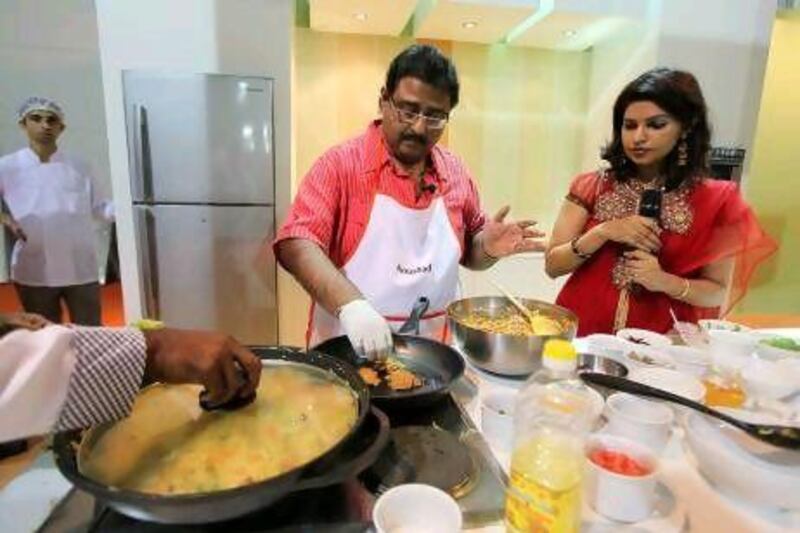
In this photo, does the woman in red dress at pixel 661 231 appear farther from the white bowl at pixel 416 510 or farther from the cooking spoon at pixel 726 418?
the white bowl at pixel 416 510

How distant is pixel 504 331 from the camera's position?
1136 mm

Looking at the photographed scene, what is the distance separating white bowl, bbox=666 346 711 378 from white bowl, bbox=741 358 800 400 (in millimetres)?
79

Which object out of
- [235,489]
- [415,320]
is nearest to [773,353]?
[415,320]

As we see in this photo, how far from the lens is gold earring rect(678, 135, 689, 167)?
1572 millimetres

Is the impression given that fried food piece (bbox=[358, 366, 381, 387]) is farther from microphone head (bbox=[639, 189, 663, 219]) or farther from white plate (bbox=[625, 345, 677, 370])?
microphone head (bbox=[639, 189, 663, 219])

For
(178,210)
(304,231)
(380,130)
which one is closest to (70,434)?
(304,231)

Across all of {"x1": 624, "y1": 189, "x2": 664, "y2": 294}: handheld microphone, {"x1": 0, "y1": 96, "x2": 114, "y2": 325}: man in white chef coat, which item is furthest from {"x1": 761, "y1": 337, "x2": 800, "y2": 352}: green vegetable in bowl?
{"x1": 0, "y1": 96, "x2": 114, "y2": 325}: man in white chef coat

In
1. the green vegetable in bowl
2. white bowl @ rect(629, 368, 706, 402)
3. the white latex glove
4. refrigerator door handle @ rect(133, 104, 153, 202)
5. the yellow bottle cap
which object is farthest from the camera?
refrigerator door handle @ rect(133, 104, 153, 202)

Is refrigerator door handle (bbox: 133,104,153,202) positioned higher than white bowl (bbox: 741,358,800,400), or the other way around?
refrigerator door handle (bbox: 133,104,153,202)

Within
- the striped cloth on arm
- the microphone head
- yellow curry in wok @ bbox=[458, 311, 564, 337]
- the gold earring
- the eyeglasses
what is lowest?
yellow curry in wok @ bbox=[458, 311, 564, 337]

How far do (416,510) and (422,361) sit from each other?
478 mm

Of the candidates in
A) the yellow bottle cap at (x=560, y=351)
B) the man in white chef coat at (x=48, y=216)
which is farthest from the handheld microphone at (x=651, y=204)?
the man in white chef coat at (x=48, y=216)

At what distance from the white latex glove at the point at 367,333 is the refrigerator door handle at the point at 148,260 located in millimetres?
2049

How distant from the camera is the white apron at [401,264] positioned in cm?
148
